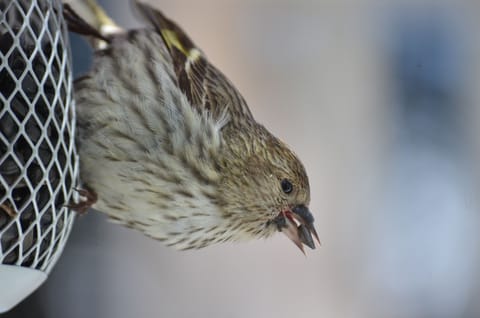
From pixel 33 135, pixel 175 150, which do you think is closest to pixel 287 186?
pixel 175 150

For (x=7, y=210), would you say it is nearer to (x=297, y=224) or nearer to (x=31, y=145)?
(x=31, y=145)

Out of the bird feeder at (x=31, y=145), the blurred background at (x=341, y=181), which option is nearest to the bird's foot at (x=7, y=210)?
the bird feeder at (x=31, y=145)

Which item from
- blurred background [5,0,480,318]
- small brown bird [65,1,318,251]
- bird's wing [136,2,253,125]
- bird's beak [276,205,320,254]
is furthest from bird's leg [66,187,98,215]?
blurred background [5,0,480,318]

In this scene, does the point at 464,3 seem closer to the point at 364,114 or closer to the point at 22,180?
the point at 364,114

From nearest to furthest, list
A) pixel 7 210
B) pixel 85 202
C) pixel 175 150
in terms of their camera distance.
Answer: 1. pixel 7 210
2. pixel 85 202
3. pixel 175 150

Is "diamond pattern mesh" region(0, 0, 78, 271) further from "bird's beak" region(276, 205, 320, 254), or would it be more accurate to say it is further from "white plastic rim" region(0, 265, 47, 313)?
"bird's beak" region(276, 205, 320, 254)

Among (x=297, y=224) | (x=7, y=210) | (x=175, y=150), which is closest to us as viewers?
(x=7, y=210)

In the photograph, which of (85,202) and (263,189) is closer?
(85,202)

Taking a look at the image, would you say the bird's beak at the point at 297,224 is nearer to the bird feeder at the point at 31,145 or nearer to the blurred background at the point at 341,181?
the bird feeder at the point at 31,145

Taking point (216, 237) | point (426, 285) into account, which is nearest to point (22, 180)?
point (216, 237)
